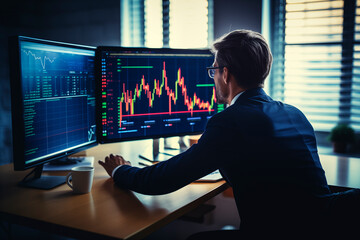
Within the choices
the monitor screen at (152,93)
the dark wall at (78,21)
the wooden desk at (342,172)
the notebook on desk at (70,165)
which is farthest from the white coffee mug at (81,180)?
the dark wall at (78,21)

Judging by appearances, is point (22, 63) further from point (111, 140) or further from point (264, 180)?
point (264, 180)

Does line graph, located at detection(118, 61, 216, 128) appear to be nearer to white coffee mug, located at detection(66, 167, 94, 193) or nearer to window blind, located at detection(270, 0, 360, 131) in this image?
white coffee mug, located at detection(66, 167, 94, 193)

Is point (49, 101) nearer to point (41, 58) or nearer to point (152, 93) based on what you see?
point (41, 58)

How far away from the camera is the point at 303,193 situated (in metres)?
1.06

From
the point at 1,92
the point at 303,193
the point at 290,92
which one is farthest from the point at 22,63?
the point at 290,92

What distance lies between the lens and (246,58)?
48.3 inches

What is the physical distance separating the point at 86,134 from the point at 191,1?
185 centimetres

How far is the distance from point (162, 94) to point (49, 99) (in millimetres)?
564

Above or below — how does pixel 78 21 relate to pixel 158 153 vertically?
above

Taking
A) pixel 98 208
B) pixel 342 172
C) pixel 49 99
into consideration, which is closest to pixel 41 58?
pixel 49 99

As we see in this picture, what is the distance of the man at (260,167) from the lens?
3.45 ft

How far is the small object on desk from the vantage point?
1.46 m

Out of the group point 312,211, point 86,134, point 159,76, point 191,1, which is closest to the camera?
point 312,211

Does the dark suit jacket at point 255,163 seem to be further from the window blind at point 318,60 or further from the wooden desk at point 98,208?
the window blind at point 318,60
